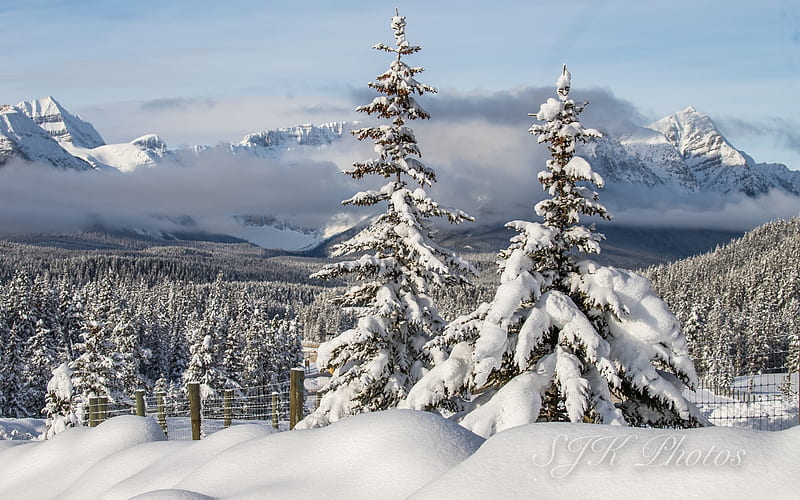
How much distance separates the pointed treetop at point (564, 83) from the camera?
11.8 metres

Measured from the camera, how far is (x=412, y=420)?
467 centimetres

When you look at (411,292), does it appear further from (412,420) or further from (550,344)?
(412,420)

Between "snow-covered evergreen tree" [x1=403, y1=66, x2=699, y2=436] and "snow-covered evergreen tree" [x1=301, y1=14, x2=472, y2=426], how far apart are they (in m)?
3.45

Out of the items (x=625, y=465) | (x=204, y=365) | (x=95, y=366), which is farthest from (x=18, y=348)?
(x=625, y=465)

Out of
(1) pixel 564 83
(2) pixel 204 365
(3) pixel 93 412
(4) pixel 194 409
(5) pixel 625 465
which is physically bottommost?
(2) pixel 204 365

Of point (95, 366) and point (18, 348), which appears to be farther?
point (18, 348)

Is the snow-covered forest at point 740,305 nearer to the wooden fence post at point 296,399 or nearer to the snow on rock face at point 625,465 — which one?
the wooden fence post at point 296,399

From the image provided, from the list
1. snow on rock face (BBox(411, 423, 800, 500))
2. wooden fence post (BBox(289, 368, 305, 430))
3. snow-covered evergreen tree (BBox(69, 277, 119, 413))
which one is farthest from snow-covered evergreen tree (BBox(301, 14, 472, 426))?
snow-covered evergreen tree (BBox(69, 277, 119, 413))

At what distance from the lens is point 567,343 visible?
10.2m

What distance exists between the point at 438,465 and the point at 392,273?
36.1 feet

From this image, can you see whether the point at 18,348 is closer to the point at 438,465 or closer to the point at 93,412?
the point at 93,412

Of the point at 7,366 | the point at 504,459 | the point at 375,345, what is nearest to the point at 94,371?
the point at 7,366

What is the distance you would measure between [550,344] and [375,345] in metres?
4.80

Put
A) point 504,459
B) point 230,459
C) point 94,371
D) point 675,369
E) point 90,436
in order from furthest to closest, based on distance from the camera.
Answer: point 94,371, point 675,369, point 90,436, point 230,459, point 504,459
